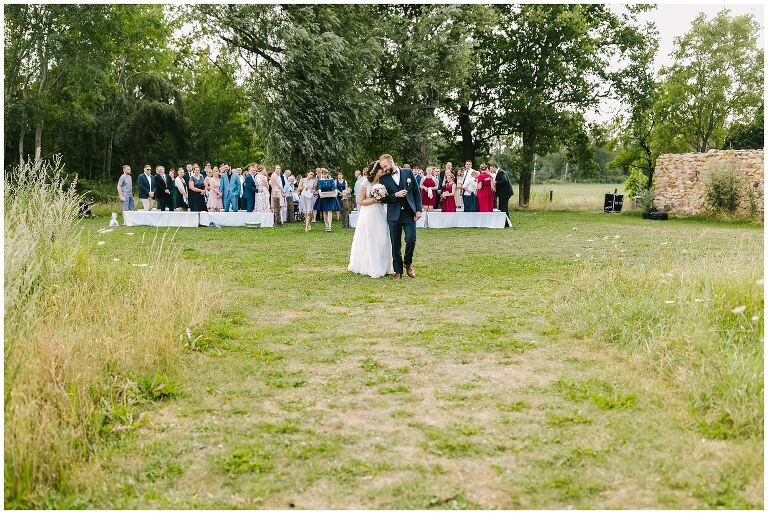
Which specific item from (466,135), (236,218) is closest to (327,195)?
(236,218)

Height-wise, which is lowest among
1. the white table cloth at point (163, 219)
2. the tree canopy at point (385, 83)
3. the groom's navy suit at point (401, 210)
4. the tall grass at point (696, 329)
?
the tall grass at point (696, 329)

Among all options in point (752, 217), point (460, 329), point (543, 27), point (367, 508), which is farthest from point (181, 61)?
point (367, 508)

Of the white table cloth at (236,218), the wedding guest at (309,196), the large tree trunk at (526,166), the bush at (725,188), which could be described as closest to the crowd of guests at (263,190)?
the wedding guest at (309,196)

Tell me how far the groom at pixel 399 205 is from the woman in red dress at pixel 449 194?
12930mm

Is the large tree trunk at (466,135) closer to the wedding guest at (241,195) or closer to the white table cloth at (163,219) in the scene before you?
the wedding guest at (241,195)

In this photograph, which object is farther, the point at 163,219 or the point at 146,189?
the point at 146,189

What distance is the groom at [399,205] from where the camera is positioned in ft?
36.4

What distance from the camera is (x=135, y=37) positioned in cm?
3500

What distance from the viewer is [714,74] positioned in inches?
1352

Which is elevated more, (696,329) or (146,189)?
(146,189)

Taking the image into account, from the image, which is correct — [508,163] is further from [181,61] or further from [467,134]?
[181,61]

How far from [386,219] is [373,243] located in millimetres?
472

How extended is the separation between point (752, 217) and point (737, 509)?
25.2 m

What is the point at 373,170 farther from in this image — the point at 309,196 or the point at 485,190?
the point at 485,190
